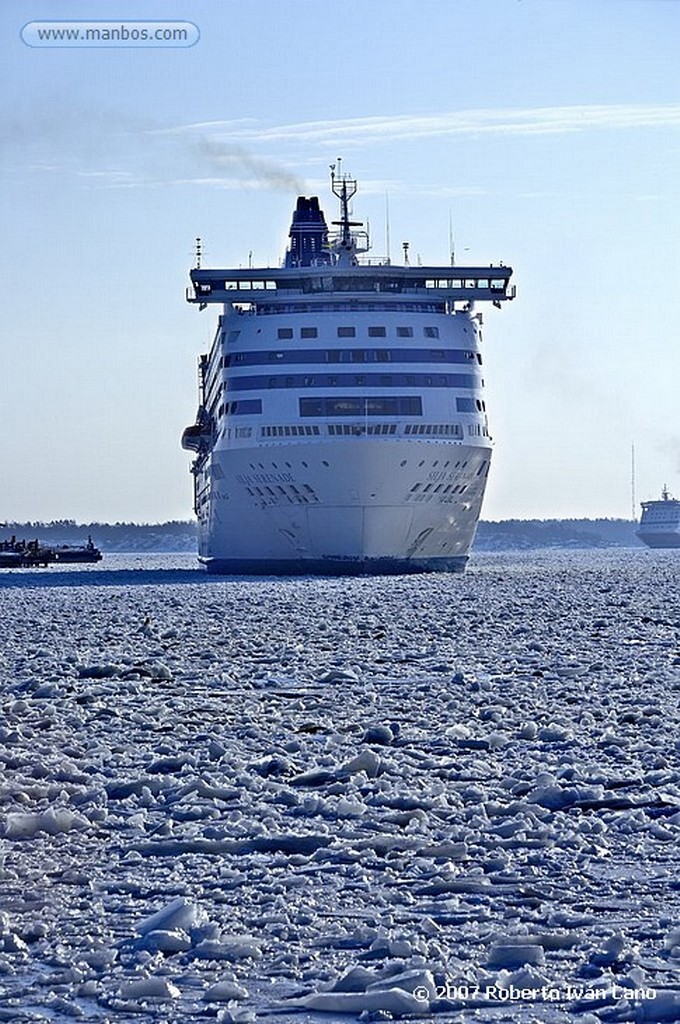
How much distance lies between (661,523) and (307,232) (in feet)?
349

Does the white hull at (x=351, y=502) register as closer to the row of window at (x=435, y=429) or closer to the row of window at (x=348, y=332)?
the row of window at (x=435, y=429)

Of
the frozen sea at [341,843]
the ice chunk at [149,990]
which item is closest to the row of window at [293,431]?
the frozen sea at [341,843]

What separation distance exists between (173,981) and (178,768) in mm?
4293

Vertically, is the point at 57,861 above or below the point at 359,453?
below

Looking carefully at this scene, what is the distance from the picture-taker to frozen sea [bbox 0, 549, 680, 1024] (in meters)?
5.04

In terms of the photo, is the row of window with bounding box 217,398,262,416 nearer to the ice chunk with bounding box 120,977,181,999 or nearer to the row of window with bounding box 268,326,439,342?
the row of window with bounding box 268,326,439,342

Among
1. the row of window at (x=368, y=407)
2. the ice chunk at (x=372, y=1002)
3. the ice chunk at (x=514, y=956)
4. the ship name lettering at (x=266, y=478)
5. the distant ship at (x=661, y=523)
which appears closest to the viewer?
the ice chunk at (x=372, y=1002)

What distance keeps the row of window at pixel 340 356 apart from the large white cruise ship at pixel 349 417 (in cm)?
5

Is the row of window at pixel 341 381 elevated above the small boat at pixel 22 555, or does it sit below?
above

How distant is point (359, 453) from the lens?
52.1m

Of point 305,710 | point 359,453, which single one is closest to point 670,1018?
point 305,710

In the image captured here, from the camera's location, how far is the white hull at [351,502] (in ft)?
172

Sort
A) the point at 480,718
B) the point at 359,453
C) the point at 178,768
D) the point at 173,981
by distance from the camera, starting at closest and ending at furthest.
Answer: the point at 173,981
the point at 178,768
the point at 480,718
the point at 359,453

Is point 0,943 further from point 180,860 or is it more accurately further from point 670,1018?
→ point 670,1018
